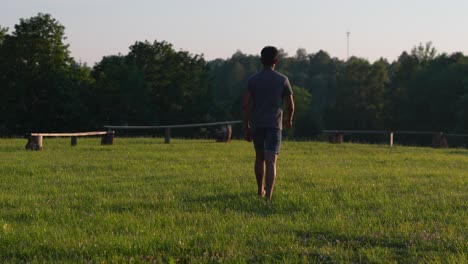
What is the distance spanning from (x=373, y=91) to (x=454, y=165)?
6954 cm

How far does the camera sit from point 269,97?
8.67 metres

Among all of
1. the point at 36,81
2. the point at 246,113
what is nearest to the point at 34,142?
the point at 246,113

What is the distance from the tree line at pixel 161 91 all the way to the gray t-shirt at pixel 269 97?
162 feet

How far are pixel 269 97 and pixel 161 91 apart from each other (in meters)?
60.3

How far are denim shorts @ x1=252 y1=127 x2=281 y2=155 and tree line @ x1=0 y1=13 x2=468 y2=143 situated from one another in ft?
162

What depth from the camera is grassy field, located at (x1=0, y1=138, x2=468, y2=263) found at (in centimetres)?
554

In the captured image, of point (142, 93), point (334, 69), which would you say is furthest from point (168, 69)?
point (334, 69)

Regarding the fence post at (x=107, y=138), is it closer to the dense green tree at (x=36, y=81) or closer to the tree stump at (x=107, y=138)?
the tree stump at (x=107, y=138)

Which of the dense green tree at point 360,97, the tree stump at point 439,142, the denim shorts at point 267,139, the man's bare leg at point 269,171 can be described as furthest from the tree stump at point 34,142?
the dense green tree at point 360,97

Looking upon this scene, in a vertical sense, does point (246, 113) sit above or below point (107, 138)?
above

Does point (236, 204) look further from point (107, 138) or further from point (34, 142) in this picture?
point (107, 138)

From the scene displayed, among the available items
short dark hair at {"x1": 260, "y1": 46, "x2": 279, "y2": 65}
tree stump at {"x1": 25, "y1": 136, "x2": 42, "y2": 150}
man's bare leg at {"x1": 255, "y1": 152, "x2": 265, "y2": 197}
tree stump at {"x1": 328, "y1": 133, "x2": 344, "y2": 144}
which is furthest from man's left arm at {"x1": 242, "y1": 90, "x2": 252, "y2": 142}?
tree stump at {"x1": 328, "y1": 133, "x2": 344, "y2": 144}

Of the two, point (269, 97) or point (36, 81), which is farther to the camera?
point (36, 81)

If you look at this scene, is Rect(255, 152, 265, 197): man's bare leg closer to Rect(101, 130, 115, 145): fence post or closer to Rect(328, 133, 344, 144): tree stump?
Rect(101, 130, 115, 145): fence post
